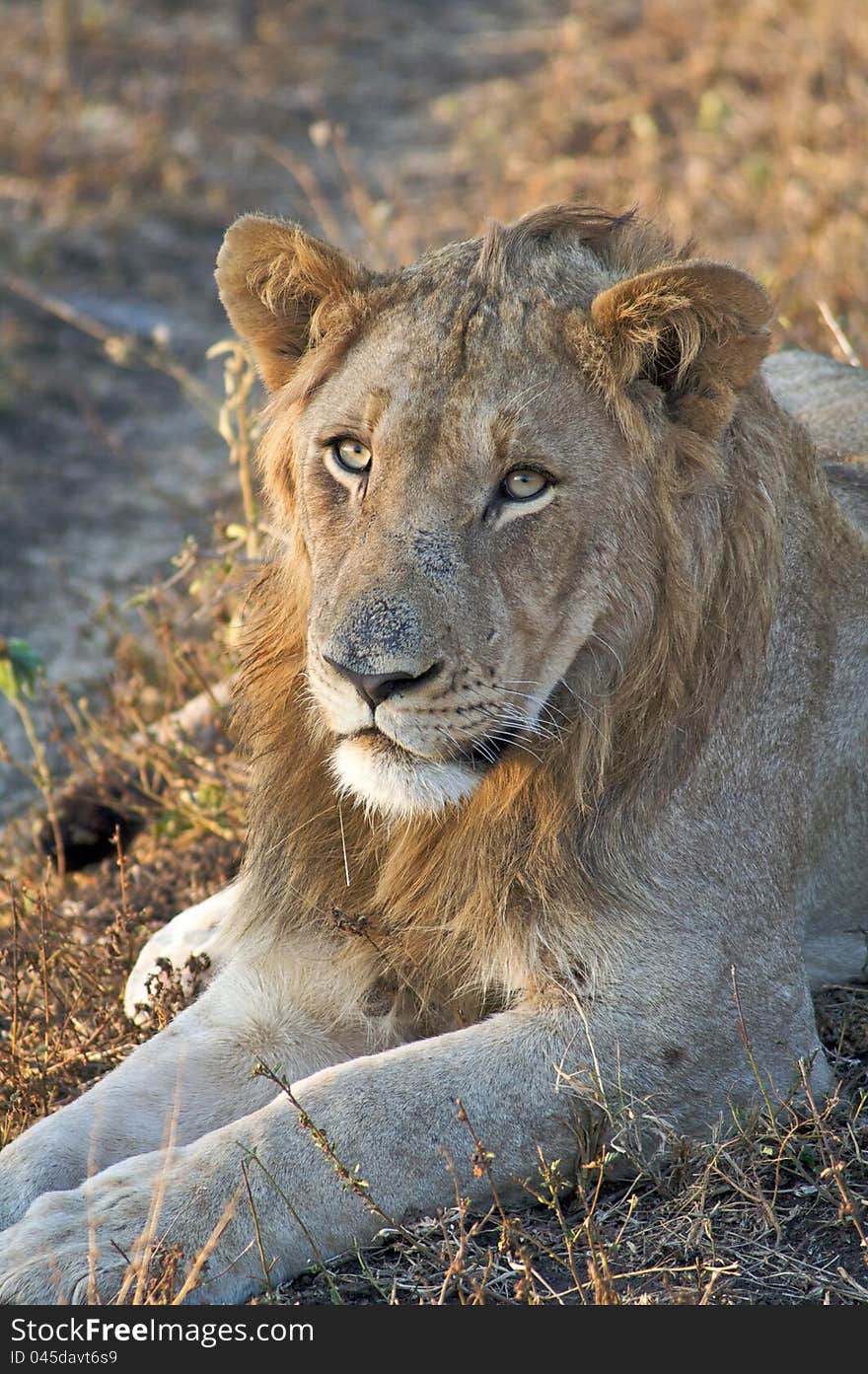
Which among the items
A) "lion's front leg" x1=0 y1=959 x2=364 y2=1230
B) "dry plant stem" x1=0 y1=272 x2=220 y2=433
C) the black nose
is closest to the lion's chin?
the black nose

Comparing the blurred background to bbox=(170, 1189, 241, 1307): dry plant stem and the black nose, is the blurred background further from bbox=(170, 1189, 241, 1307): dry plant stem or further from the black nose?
bbox=(170, 1189, 241, 1307): dry plant stem

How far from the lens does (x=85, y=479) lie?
8.73 meters

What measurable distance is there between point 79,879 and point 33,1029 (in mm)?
1206

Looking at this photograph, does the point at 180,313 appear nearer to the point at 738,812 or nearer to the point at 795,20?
Answer: the point at 795,20

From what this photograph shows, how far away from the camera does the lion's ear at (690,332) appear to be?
136 inches

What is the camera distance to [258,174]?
38.5 ft

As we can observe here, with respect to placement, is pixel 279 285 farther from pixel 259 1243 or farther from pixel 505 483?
pixel 259 1243

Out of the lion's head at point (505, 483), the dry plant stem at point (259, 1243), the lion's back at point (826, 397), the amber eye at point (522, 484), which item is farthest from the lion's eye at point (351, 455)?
the lion's back at point (826, 397)

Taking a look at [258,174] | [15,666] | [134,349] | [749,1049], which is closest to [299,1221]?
[749,1049]

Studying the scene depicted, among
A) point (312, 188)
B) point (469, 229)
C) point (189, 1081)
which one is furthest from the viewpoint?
point (469, 229)

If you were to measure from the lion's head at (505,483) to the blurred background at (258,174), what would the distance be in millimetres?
2327

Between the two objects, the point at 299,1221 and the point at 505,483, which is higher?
the point at 505,483

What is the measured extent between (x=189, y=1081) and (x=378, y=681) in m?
1.28

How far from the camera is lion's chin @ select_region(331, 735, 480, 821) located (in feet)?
11.3
